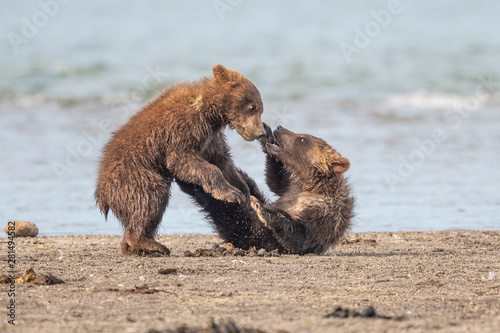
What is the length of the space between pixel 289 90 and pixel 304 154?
49.8ft

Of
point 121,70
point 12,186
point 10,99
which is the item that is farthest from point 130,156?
point 121,70

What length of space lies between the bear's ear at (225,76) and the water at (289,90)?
1.97 metres

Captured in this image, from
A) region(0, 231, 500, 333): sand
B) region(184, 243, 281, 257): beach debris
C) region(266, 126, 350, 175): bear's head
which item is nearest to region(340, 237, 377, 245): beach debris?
region(0, 231, 500, 333): sand

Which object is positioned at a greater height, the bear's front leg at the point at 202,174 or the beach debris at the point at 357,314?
the bear's front leg at the point at 202,174

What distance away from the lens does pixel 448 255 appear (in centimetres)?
743

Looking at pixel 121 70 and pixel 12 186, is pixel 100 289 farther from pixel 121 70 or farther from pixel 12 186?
pixel 121 70

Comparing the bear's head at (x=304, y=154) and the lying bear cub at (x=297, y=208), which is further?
the bear's head at (x=304, y=154)

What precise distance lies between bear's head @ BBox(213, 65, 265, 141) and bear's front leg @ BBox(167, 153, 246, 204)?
597mm

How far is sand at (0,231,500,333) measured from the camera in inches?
178

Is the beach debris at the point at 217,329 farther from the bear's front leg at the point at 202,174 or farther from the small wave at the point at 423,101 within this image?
the small wave at the point at 423,101

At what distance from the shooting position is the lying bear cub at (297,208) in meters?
7.66

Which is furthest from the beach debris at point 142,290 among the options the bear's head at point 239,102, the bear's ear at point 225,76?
the bear's ear at point 225,76

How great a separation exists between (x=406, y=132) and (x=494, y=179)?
16.1 ft

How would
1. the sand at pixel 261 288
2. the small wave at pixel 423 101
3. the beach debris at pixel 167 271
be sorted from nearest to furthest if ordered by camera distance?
1. the sand at pixel 261 288
2. the beach debris at pixel 167 271
3. the small wave at pixel 423 101
